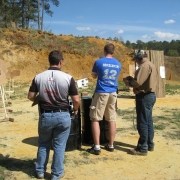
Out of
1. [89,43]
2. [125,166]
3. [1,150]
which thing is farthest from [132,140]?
[89,43]

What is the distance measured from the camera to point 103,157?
5.25 meters

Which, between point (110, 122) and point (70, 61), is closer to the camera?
point (110, 122)

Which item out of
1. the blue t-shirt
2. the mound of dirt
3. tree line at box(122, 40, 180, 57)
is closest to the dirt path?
the blue t-shirt

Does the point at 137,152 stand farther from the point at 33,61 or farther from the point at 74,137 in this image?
the point at 33,61

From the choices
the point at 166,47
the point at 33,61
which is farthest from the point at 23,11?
the point at 166,47

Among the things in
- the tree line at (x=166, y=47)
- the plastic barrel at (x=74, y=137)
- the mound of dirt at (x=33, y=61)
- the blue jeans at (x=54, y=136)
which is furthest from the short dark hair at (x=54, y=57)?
the tree line at (x=166, y=47)

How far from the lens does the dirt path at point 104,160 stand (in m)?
4.50

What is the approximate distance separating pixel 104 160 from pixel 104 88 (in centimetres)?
128

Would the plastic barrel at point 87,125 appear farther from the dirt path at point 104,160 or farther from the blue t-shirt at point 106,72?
the blue t-shirt at point 106,72

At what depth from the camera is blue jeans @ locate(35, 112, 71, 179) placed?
407cm

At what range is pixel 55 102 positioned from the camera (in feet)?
13.4

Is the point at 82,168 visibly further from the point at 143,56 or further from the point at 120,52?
the point at 120,52

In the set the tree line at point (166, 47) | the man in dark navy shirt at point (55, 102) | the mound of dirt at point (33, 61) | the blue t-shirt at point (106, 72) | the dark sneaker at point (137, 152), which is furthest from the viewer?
the tree line at point (166, 47)

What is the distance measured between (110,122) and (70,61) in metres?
20.8
